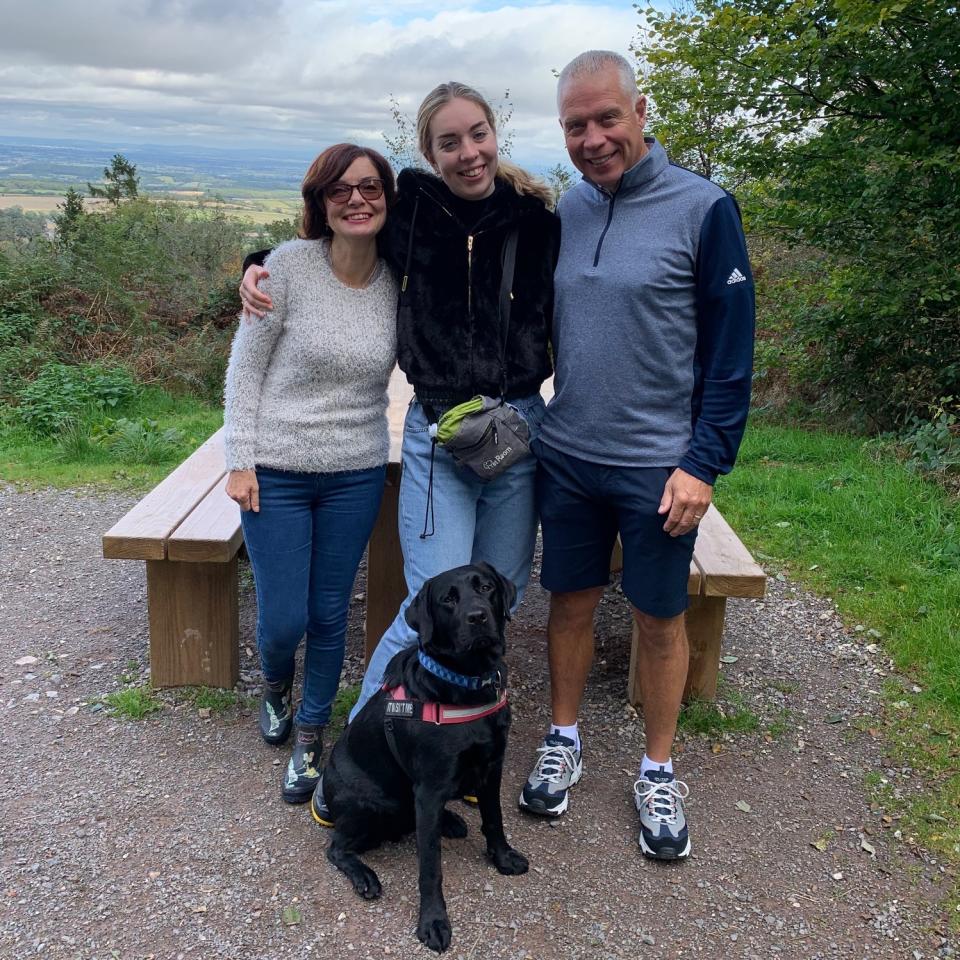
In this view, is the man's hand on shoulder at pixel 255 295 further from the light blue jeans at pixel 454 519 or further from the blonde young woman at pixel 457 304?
the light blue jeans at pixel 454 519

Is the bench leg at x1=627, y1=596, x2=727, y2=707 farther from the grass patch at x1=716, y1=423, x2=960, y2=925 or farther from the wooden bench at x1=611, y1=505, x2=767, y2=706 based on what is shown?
the grass patch at x1=716, y1=423, x2=960, y2=925

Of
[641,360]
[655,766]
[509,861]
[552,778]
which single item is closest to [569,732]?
[552,778]

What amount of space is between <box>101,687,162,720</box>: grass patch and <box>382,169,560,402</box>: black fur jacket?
1781 mm

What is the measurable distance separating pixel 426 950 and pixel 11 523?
4.35 metres

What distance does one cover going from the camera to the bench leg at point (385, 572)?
3.63 m

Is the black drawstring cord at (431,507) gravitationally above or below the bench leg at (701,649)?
above

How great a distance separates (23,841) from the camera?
2627 mm

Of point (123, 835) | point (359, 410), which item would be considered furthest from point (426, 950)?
point (359, 410)

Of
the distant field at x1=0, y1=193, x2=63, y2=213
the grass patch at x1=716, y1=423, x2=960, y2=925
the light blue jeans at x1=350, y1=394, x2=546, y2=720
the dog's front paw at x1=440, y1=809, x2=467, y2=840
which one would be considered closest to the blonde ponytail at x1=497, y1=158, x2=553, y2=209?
the light blue jeans at x1=350, y1=394, x2=546, y2=720

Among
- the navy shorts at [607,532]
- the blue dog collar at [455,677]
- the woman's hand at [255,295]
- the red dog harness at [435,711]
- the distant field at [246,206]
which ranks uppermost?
the woman's hand at [255,295]

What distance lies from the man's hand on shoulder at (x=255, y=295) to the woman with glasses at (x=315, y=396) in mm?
19

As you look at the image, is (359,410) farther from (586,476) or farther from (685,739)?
(685,739)

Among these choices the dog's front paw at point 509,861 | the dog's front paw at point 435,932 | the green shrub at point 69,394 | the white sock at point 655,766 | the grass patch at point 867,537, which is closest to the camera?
the dog's front paw at point 435,932

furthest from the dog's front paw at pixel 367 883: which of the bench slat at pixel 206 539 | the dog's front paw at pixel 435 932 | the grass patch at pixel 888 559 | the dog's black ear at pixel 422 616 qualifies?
the grass patch at pixel 888 559
